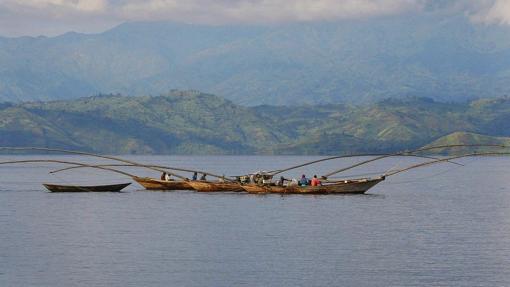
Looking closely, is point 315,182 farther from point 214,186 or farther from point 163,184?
point 163,184

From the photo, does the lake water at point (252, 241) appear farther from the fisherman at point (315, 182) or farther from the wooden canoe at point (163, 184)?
the wooden canoe at point (163, 184)

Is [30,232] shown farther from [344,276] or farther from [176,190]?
[176,190]

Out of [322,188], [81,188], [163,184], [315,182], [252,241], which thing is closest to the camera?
[252,241]

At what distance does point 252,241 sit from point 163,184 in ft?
196

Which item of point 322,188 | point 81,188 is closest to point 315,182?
point 322,188

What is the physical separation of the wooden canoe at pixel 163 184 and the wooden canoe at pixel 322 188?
12298 millimetres

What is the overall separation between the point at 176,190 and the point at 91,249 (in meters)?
68.1

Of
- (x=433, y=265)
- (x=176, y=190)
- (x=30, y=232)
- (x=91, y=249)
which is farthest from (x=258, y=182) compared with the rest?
(x=433, y=265)

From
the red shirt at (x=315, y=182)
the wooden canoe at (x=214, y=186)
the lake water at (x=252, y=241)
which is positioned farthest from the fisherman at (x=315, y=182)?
the wooden canoe at (x=214, y=186)

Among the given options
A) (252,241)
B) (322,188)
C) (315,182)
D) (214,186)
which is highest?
(315,182)

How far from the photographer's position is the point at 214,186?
5207 inches

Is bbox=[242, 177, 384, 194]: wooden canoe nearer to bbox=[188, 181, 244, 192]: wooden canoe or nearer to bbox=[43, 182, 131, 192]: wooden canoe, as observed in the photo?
bbox=[188, 181, 244, 192]: wooden canoe

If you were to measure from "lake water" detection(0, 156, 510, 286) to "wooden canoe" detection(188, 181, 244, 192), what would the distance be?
4.10ft

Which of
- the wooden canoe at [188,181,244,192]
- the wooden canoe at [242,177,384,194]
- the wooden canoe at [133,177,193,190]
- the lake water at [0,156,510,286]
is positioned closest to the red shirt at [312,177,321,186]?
the wooden canoe at [242,177,384,194]
